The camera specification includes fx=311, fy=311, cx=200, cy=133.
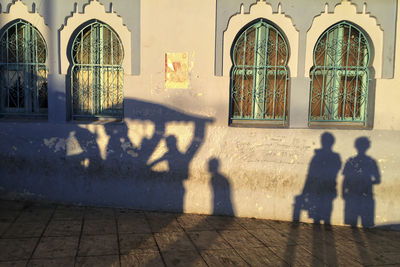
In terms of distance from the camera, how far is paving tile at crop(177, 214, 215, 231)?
456 cm

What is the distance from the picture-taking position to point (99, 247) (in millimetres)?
3787

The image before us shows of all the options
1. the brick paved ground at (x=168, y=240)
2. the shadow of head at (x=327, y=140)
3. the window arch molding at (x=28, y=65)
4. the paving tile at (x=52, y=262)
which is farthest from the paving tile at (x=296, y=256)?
the window arch molding at (x=28, y=65)

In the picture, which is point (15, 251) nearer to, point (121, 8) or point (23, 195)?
point (23, 195)

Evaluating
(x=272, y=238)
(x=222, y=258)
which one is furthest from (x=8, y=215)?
(x=272, y=238)

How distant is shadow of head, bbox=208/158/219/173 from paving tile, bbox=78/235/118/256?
1.78m

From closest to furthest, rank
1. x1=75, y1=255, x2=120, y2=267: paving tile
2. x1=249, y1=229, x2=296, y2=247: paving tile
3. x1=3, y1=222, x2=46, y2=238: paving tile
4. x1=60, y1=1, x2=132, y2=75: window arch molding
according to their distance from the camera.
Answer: x1=75, y1=255, x2=120, y2=267: paving tile < x1=3, y1=222, x2=46, y2=238: paving tile < x1=249, y1=229, x2=296, y2=247: paving tile < x1=60, y1=1, x2=132, y2=75: window arch molding

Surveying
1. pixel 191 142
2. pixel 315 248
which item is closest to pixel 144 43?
pixel 191 142

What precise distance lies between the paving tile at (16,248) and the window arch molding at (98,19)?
9.13 ft

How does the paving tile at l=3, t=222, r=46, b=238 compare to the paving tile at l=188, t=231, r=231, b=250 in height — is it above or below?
above

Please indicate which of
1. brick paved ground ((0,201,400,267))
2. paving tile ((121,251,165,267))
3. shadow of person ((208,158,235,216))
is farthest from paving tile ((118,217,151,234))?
shadow of person ((208,158,235,216))

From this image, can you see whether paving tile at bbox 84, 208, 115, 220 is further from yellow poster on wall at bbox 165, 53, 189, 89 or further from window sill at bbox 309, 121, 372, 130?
window sill at bbox 309, 121, 372, 130

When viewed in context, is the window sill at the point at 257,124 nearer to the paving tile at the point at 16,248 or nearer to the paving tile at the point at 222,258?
the paving tile at the point at 222,258

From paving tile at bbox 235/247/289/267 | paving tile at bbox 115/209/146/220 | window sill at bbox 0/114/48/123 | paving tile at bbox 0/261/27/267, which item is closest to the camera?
paving tile at bbox 0/261/27/267

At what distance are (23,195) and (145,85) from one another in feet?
9.07
